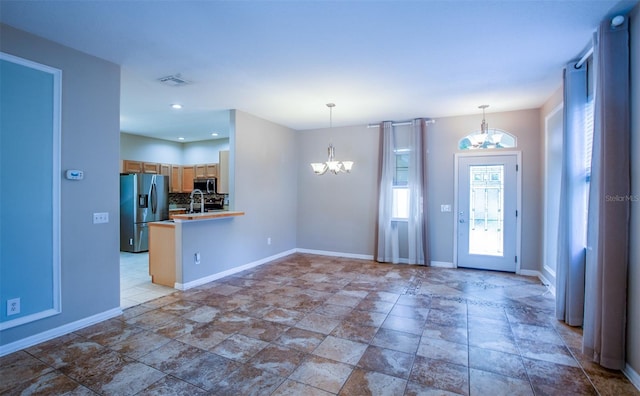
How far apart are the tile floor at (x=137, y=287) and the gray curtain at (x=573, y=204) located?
488cm

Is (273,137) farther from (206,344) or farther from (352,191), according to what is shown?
(206,344)

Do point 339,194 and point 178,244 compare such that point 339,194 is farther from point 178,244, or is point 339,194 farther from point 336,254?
point 178,244

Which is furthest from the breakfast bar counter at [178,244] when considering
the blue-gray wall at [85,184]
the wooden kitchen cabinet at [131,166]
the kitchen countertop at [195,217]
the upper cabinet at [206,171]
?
the upper cabinet at [206,171]

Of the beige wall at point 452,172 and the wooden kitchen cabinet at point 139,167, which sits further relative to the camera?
the wooden kitchen cabinet at point 139,167

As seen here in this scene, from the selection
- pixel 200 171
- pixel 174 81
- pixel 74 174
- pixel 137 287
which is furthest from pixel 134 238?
pixel 174 81

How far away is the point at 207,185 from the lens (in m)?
7.63

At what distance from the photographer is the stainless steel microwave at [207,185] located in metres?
7.62

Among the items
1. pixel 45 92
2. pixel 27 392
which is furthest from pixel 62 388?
pixel 45 92

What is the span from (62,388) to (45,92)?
101 inches

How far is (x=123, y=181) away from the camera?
6.99 m

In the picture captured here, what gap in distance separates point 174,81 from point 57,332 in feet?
9.85

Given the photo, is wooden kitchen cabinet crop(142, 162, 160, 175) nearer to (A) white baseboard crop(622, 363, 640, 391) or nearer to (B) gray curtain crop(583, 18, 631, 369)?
(B) gray curtain crop(583, 18, 631, 369)

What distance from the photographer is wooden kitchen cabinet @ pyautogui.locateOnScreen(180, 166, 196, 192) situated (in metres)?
8.27

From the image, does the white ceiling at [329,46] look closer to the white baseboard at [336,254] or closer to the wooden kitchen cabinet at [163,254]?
the wooden kitchen cabinet at [163,254]
